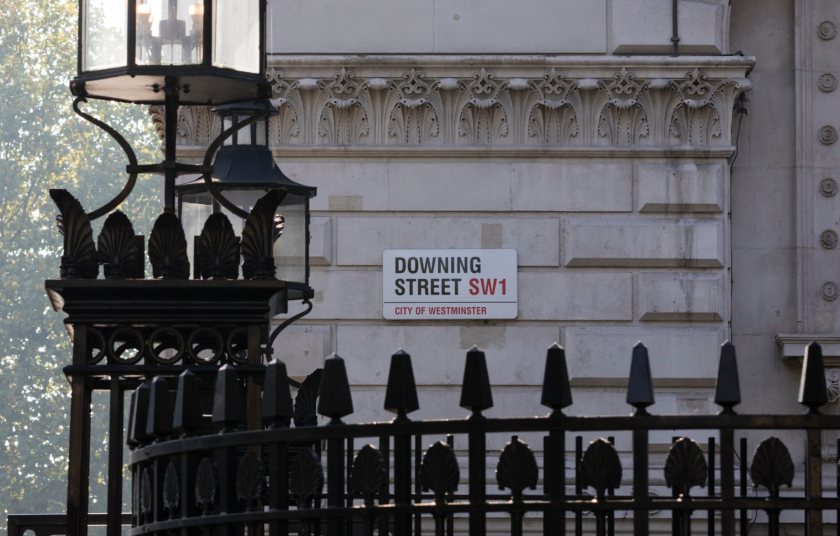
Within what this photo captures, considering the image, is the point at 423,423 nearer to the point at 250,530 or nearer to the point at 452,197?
the point at 250,530

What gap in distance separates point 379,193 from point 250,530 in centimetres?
1199

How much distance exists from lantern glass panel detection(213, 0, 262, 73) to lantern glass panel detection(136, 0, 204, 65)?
0.06 metres

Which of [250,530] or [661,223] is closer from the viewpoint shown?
[250,530]

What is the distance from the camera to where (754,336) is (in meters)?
17.0

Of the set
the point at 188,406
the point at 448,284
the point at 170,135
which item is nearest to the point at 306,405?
the point at 170,135

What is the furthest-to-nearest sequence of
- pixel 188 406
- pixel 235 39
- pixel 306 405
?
pixel 306 405 < pixel 235 39 < pixel 188 406

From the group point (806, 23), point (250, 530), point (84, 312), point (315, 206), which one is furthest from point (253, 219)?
point (806, 23)

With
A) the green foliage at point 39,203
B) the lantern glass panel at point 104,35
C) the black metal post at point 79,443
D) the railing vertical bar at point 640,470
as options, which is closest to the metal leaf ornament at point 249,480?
the railing vertical bar at point 640,470

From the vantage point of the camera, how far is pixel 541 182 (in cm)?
1686

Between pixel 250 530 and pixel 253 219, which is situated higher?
pixel 253 219

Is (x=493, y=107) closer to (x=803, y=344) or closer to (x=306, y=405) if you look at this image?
(x=803, y=344)

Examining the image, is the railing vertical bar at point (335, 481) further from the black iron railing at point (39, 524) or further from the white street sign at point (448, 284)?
the white street sign at point (448, 284)

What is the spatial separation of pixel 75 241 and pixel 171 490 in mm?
1238

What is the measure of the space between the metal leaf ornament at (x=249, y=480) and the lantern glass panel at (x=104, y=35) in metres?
2.12
